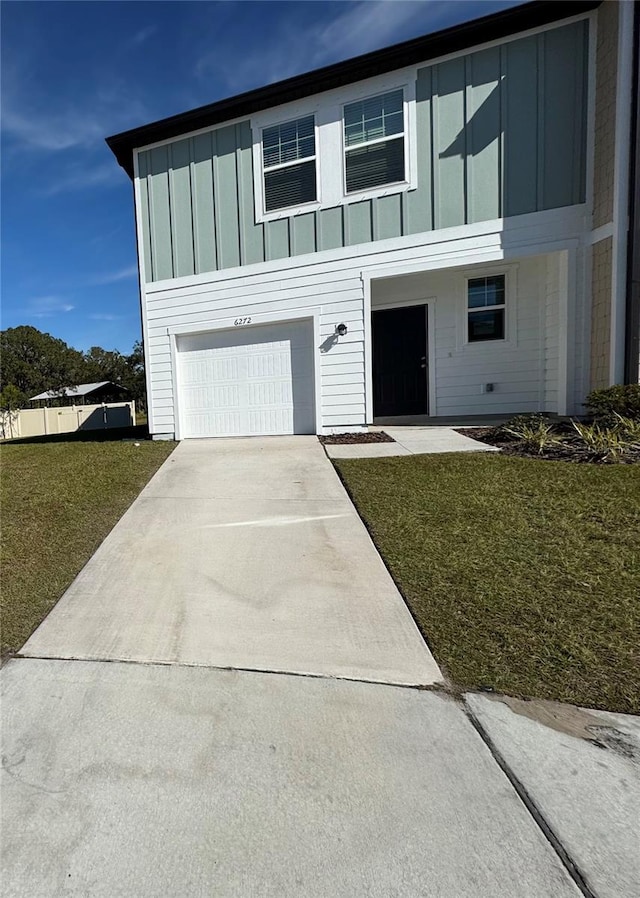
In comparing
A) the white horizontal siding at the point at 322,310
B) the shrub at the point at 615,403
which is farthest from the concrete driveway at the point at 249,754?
the white horizontal siding at the point at 322,310

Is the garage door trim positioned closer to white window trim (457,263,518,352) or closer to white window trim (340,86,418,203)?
white window trim (340,86,418,203)

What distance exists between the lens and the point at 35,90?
791 centimetres

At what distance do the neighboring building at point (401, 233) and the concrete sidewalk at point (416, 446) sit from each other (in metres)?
1.13

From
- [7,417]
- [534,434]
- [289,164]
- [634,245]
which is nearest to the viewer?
[534,434]

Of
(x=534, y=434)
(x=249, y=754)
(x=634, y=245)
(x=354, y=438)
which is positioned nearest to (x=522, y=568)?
(x=249, y=754)

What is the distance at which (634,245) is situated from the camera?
6465 mm

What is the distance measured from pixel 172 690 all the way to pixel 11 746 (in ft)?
2.08

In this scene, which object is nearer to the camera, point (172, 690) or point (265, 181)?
point (172, 690)

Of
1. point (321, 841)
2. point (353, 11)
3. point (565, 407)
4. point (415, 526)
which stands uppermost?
point (353, 11)

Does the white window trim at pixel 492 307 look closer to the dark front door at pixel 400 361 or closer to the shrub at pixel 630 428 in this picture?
the dark front door at pixel 400 361

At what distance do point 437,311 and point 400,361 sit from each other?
47.9 inches

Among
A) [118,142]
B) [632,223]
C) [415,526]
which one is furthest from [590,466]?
[118,142]

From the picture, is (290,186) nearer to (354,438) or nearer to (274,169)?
(274,169)

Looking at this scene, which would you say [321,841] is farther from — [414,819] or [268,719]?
[268,719]
